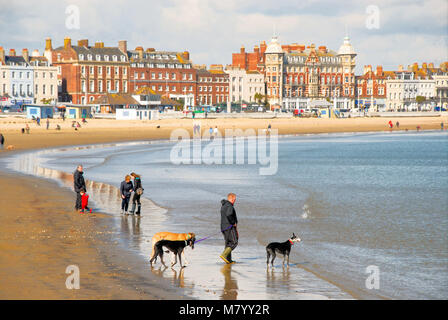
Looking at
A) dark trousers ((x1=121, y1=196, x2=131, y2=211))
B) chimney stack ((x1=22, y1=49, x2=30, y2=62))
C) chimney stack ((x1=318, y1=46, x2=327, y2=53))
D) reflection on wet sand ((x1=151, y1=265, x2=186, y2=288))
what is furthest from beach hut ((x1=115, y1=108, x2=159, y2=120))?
chimney stack ((x1=318, y1=46, x2=327, y2=53))

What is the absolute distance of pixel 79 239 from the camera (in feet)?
59.1

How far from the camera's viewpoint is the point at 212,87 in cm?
14562

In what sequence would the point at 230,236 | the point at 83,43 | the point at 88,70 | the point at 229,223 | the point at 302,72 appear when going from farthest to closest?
the point at 302,72
the point at 83,43
the point at 88,70
the point at 230,236
the point at 229,223

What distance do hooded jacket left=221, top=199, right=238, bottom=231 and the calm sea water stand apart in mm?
1059

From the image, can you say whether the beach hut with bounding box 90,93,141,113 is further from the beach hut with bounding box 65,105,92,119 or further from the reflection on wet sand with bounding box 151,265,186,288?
the reflection on wet sand with bounding box 151,265,186,288

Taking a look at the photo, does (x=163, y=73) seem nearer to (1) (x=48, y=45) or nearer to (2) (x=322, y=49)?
(1) (x=48, y=45)

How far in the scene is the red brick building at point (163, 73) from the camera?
13150 cm

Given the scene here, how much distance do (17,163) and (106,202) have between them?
17.9 metres

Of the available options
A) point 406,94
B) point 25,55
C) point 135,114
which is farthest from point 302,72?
point 135,114

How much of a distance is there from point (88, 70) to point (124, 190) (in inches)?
4145

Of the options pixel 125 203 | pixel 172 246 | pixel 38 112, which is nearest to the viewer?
pixel 172 246

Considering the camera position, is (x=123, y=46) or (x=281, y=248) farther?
(x=123, y=46)

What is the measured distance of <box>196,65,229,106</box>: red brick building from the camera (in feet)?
468
